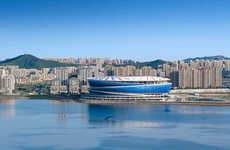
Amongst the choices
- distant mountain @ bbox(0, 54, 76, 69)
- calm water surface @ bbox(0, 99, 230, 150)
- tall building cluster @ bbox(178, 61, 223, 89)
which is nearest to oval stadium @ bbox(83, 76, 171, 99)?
calm water surface @ bbox(0, 99, 230, 150)

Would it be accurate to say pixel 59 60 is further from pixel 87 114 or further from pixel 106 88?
pixel 87 114

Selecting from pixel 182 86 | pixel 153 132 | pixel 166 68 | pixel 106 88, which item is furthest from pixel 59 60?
pixel 153 132

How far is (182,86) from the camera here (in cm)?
3656

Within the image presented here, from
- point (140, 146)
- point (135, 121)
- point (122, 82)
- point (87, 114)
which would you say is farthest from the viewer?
point (122, 82)

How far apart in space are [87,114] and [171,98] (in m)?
8.82

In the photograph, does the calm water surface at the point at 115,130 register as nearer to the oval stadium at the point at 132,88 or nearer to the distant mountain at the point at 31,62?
the oval stadium at the point at 132,88

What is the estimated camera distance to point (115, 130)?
1560cm

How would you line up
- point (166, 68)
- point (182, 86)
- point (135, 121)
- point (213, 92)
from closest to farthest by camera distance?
1. point (135, 121)
2. point (213, 92)
3. point (182, 86)
4. point (166, 68)

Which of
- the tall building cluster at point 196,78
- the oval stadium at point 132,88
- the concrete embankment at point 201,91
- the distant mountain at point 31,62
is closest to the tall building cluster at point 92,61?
the distant mountain at point 31,62

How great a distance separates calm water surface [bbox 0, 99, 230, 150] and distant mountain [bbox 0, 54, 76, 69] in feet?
145

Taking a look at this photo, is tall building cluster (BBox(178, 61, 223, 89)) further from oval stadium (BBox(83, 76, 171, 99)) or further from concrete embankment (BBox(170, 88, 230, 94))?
oval stadium (BBox(83, 76, 171, 99))

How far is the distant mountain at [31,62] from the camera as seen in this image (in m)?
65.6

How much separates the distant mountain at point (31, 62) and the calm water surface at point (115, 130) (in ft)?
145

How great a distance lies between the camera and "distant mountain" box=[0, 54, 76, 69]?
65562 mm
